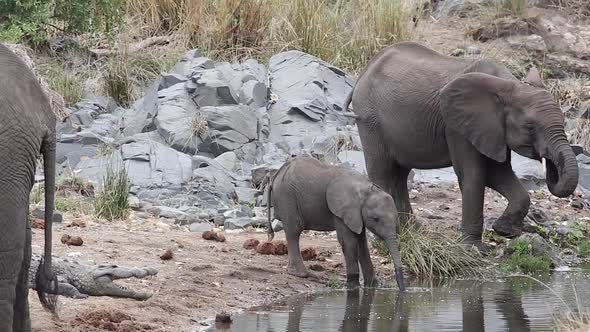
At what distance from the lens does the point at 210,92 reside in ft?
55.8

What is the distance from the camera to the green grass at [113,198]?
43.9 feet

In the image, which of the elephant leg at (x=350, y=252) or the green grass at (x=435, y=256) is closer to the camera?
the elephant leg at (x=350, y=252)

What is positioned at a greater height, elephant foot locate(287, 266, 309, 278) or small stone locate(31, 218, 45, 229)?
small stone locate(31, 218, 45, 229)

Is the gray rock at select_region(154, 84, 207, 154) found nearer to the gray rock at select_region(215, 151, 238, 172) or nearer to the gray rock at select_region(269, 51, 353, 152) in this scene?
the gray rock at select_region(215, 151, 238, 172)

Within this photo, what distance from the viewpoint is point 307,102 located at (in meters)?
17.5

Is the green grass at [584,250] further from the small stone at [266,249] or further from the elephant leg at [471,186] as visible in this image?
the small stone at [266,249]

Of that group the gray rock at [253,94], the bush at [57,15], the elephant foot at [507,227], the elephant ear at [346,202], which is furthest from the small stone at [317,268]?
the gray rock at [253,94]

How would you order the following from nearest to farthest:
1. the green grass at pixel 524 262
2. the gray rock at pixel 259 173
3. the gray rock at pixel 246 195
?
the green grass at pixel 524 262, the gray rock at pixel 246 195, the gray rock at pixel 259 173

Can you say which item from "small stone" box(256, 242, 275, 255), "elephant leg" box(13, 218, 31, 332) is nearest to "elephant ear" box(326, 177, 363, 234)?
"small stone" box(256, 242, 275, 255)

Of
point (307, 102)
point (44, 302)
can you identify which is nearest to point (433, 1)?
point (307, 102)

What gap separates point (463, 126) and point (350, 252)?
214cm

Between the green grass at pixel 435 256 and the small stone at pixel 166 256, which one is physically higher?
the small stone at pixel 166 256

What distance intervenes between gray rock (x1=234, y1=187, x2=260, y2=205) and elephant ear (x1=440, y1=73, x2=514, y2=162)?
9.29 feet

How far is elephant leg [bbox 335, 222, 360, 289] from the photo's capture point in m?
11.6
